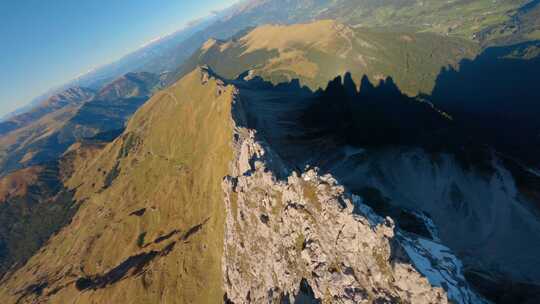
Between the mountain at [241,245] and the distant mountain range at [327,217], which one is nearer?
the mountain at [241,245]

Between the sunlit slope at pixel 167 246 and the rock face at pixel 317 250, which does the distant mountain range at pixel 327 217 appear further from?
the sunlit slope at pixel 167 246

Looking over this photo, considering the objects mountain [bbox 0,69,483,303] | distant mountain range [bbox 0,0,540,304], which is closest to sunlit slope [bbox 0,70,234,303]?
mountain [bbox 0,69,483,303]

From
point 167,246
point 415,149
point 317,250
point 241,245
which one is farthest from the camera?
Result: point 167,246

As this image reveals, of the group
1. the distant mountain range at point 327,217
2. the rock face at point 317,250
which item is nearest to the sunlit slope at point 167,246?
the distant mountain range at point 327,217

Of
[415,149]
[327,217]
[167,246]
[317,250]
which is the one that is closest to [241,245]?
[317,250]

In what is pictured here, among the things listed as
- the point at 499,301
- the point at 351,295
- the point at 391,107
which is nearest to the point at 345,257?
the point at 351,295

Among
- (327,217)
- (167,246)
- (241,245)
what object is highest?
(327,217)

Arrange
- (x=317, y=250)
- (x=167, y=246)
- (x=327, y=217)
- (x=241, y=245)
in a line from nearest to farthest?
(x=327, y=217) < (x=317, y=250) < (x=241, y=245) < (x=167, y=246)

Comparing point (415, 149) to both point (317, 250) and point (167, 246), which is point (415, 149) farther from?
point (167, 246)

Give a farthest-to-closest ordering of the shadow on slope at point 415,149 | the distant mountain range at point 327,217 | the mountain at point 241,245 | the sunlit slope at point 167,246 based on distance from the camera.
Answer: the sunlit slope at point 167,246 → the shadow on slope at point 415,149 → the distant mountain range at point 327,217 → the mountain at point 241,245

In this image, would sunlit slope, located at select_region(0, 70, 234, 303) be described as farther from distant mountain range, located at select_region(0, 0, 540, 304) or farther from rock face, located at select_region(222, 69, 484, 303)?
rock face, located at select_region(222, 69, 484, 303)
